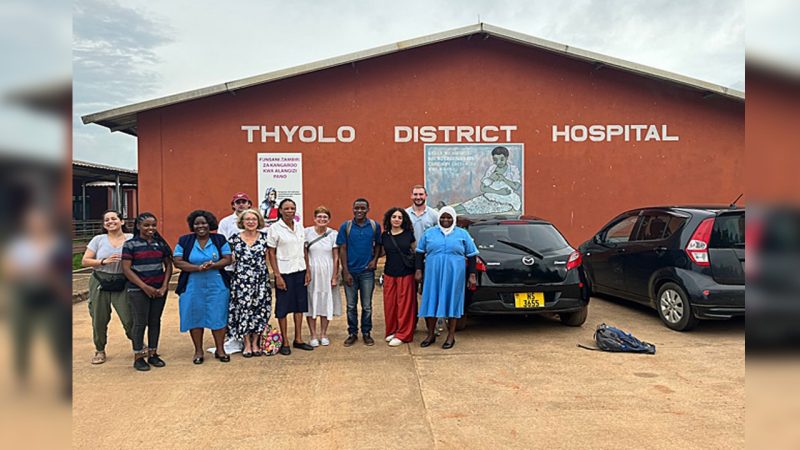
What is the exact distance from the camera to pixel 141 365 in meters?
4.91

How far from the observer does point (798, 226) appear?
0.84m

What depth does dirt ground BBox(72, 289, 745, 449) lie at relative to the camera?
339 cm

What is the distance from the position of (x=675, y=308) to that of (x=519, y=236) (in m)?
1.95

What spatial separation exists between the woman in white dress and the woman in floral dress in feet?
1.60

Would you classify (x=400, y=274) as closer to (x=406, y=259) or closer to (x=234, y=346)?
(x=406, y=259)

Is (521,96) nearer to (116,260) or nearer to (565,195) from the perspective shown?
(565,195)

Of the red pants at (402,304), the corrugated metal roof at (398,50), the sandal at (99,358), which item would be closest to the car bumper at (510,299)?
the red pants at (402,304)

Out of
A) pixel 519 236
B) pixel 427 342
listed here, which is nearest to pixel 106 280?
pixel 427 342

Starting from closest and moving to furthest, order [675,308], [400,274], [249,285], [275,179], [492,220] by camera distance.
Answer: [249,285], [400,274], [675,308], [492,220], [275,179]

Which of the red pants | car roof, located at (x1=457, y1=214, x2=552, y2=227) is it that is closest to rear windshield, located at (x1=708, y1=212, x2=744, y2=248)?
car roof, located at (x1=457, y1=214, x2=552, y2=227)

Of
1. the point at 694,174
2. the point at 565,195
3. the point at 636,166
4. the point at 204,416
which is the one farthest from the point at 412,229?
the point at 694,174

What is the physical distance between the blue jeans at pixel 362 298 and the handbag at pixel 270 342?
769mm

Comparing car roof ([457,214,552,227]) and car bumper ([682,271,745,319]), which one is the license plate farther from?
car bumper ([682,271,745,319])

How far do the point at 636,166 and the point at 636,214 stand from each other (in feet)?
13.1
